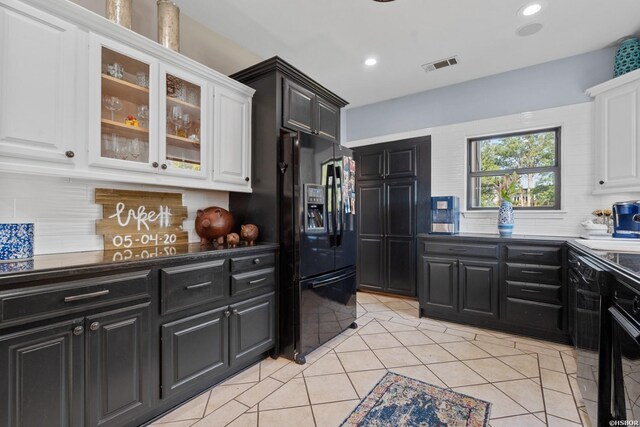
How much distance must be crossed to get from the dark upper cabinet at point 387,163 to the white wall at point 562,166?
0.29m

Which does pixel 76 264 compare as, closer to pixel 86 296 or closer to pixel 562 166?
pixel 86 296

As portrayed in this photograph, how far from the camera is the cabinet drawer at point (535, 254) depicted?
264cm

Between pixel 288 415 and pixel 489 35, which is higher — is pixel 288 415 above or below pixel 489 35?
below

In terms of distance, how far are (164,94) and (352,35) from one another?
1.82m

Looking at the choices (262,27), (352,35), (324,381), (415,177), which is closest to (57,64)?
(262,27)

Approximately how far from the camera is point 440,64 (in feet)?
11.0

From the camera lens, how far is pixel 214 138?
2334 mm

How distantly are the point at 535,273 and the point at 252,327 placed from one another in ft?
8.41

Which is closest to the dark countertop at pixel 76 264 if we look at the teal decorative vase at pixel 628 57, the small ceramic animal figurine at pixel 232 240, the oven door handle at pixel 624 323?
the small ceramic animal figurine at pixel 232 240

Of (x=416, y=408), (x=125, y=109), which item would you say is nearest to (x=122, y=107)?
(x=125, y=109)

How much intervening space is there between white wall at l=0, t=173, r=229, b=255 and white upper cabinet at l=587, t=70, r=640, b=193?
4.19 meters

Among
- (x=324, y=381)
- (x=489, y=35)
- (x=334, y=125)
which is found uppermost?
(x=489, y=35)

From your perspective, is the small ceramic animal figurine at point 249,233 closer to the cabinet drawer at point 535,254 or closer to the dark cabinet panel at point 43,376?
the dark cabinet panel at point 43,376

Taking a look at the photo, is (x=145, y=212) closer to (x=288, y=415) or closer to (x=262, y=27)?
(x=288, y=415)
